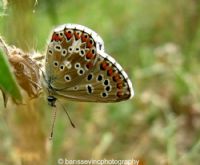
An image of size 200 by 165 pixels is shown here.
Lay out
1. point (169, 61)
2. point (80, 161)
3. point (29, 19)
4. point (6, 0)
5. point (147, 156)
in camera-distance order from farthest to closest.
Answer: point (169, 61)
point (147, 156)
point (80, 161)
point (29, 19)
point (6, 0)

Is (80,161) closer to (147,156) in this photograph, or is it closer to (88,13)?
(147,156)

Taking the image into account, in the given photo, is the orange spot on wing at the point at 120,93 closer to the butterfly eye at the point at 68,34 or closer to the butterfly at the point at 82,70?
the butterfly at the point at 82,70

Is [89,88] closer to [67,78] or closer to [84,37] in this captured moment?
[67,78]

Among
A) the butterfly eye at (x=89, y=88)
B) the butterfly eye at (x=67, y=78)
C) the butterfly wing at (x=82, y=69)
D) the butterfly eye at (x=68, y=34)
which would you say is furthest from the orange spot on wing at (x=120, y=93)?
the butterfly eye at (x=68, y=34)

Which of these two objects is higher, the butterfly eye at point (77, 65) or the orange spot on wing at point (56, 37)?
the orange spot on wing at point (56, 37)

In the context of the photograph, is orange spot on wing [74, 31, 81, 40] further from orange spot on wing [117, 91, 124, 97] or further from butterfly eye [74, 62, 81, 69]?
orange spot on wing [117, 91, 124, 97]

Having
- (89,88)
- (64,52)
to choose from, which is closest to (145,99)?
(89,88)

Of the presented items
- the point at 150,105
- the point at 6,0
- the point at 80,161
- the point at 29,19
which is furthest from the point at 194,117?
the point at 6,0
